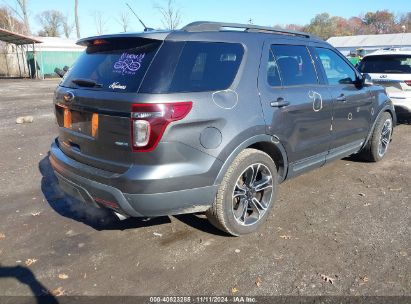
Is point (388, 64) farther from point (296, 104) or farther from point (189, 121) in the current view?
point (189, 121)

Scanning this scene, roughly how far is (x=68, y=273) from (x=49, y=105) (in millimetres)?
11631

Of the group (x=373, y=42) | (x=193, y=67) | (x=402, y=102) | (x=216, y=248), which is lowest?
(x=216, y=248)

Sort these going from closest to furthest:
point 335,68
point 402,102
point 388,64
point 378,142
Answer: point 335,68 → point 378,142 → point 402,102 → point 388,64

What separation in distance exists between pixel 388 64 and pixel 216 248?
7.08m

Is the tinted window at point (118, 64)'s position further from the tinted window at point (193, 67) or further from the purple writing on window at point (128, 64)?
the tinted window at point (193, 67)

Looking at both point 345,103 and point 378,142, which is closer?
point 345,103

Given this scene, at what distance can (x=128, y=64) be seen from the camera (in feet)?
10.3

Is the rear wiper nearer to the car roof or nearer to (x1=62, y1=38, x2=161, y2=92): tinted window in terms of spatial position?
(x1=62, y1=38, x2=161, y2=92): tinted window

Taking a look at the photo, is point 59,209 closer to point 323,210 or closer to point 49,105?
point 323,210

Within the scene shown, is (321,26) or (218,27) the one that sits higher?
(321,26)

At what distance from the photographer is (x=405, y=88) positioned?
320 inches

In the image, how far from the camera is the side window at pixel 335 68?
4688mm

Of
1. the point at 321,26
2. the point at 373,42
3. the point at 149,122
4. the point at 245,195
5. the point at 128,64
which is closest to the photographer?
the point at 149,122

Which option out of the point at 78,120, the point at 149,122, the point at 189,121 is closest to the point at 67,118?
the point at 78,120
